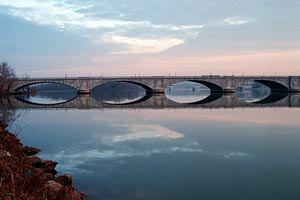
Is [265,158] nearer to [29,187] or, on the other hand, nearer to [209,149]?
[209,149]

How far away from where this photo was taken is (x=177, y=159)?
38.2ft

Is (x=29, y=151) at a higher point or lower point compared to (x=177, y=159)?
higher

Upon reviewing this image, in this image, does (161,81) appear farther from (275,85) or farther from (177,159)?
(177,159)

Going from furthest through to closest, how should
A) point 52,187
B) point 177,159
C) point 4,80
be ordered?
1. point 4,80
2. point 177,159
3. point 52,187

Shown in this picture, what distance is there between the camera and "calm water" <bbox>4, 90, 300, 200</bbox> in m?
8.35

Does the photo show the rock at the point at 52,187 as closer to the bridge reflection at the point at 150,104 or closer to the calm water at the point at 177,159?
the calm water at the point at 177,159

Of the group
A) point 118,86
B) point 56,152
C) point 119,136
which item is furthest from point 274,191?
point 118,86

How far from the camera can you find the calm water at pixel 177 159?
8.35 metres

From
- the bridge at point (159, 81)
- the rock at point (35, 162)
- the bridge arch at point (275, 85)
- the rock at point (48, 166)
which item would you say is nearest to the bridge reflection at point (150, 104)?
the bridge at point (159, 81)

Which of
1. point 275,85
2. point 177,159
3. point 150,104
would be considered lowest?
point 177,159

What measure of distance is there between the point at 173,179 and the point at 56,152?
19.9 feet

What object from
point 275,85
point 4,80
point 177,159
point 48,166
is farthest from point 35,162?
point 275,85

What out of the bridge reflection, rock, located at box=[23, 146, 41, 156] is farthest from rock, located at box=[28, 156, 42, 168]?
the bridge reflection

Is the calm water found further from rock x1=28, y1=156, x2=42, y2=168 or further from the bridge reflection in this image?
the bridge reflection
